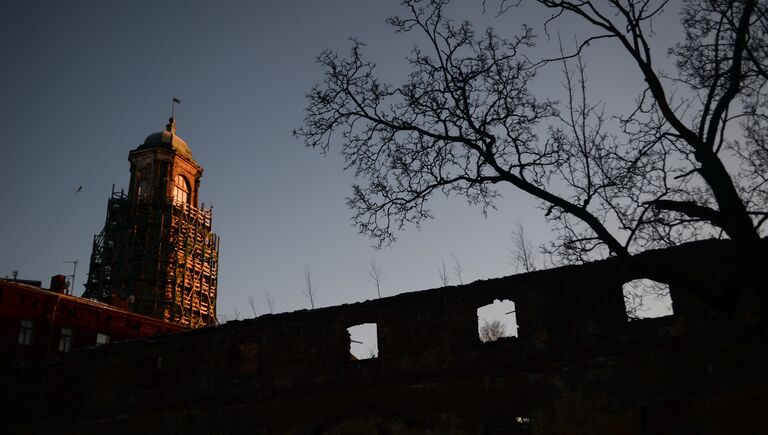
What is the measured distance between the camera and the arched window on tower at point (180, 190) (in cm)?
4142

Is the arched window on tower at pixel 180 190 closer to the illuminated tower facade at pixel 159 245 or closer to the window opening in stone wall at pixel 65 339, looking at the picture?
the illuminated tower facade at pixel 159 245

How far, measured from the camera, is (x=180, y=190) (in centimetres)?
4212

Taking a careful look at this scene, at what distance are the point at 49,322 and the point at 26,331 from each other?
1.00 meters

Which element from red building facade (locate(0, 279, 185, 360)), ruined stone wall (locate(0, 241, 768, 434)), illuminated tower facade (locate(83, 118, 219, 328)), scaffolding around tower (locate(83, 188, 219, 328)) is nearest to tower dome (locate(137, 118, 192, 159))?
illuminated tower facade (locate(83, 118, 219, 328))

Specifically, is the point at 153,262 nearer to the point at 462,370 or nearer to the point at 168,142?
the point at 168,142

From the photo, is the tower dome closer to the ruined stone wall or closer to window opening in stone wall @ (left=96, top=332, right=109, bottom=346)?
window opening in stone wall @ (left=96, top=332, right=109, bottom=346)

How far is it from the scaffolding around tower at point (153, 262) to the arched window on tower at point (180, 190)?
455 millimetres

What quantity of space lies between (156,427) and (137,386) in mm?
1492

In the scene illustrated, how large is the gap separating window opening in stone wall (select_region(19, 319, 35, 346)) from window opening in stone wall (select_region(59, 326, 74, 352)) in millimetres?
1378

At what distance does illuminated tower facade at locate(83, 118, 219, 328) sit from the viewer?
125 ft

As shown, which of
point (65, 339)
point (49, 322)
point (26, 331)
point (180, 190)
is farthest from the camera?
point (180, 190)

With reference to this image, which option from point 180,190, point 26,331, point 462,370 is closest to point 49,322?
point 26,331

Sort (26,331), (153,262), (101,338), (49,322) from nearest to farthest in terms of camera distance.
Answer: (26,331)
(49,322)
(101,338)
(153,262)

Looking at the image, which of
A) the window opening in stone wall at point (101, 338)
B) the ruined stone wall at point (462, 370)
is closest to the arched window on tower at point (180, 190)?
the window opening in stone wall at point (101, 338)
